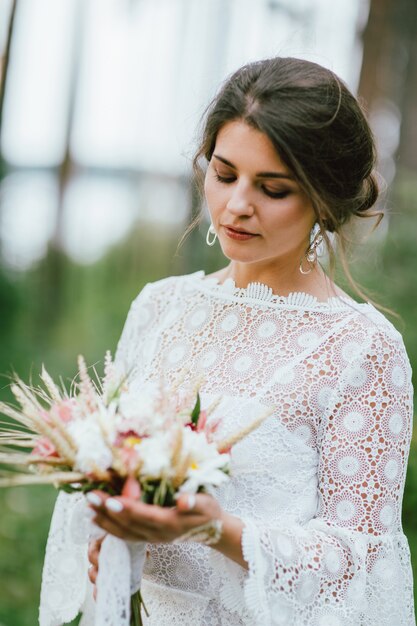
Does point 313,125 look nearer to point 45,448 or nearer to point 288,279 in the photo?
point 288,279

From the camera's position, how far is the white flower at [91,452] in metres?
1.51

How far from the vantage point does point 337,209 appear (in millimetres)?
2062

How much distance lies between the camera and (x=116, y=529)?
1583 millimetres

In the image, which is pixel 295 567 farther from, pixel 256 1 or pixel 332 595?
pixel 256 1

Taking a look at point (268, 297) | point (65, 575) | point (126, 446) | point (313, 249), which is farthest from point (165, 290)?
point (126, 446)

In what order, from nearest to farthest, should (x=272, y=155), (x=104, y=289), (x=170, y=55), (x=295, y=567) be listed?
(x=295, y=567) → (x=272, y=155) → (x=170, y=55) → (x=104, y=289)

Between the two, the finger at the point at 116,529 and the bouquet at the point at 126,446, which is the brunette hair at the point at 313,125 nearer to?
the bouquet at the point at 126,446

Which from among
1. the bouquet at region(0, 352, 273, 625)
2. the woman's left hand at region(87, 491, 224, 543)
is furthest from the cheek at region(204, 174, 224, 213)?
the woman's left hand at region(87, 491, 224, 543)

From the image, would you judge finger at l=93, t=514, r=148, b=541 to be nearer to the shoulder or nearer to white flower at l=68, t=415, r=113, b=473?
white flower at l=68, t=415, r=113, b=473

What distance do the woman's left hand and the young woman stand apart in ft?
0.63

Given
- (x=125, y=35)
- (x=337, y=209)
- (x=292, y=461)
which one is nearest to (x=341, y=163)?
(x=337, y=209)

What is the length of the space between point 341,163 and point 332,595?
1.06 metres

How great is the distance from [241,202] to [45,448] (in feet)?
2.46

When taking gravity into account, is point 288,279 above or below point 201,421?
above
